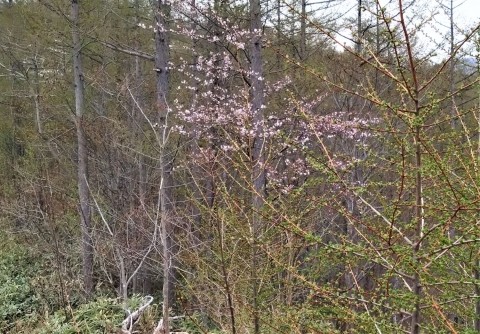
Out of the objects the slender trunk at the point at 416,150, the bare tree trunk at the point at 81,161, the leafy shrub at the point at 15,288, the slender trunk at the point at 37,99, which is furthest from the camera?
the slender trunk at the point at 37,99

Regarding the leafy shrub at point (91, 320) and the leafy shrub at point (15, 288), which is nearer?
the leafy shrub at point (91, 320)

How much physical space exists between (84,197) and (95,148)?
1161mm

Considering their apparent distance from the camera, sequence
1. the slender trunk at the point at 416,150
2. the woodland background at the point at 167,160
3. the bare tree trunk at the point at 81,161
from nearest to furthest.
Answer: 1. the slender trunk at the point at 416,150
2. the woodland background at the point at 167,160
3. the bare tree trunk at the point at 81,161

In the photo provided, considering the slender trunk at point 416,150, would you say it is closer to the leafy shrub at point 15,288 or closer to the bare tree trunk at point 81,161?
the leafy shrub at point 15,288

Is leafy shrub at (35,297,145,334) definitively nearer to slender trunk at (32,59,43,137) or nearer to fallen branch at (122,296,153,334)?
fallen branch at (122,296,153,334)

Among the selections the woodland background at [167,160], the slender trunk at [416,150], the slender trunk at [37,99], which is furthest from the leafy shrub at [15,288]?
the slender trunk at [416,150]

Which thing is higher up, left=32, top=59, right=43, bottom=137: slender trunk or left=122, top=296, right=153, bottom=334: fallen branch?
left=32, top=59, right=43, bottom=137: slender trunk

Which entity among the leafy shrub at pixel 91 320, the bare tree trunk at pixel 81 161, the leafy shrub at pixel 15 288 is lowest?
the leafy shrub at pixel 15 288

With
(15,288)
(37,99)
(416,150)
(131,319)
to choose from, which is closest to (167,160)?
(131,319)

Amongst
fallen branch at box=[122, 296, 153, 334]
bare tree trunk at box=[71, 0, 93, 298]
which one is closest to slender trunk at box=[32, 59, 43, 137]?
bare tree trunk at box=[71, 0, 93, 298]

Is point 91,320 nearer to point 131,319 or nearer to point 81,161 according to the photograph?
point 131,319

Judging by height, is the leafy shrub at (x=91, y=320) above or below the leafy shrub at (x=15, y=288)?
above

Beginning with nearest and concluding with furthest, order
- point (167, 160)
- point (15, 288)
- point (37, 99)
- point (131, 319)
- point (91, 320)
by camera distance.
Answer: point (131, 319) → point (91, 320) → point (167, 160) → point (15, 288) → point (37, 99)

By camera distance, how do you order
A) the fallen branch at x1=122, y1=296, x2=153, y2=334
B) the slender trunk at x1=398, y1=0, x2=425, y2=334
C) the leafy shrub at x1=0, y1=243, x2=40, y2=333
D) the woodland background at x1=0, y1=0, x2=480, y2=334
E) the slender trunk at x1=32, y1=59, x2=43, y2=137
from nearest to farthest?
the slender trunk at x1=398, y1=0, x2=425, y2=334, the woodland background at x1=0, y1=0, x2=480, y2=334, the fallen branch at x1=122, y1=296, x2=153, y2=334, the leafy shrub at x1=0, y1=243, x2=40, y2=333, the slender trunk at x1=32, y1=59, x2=43, y2=137
